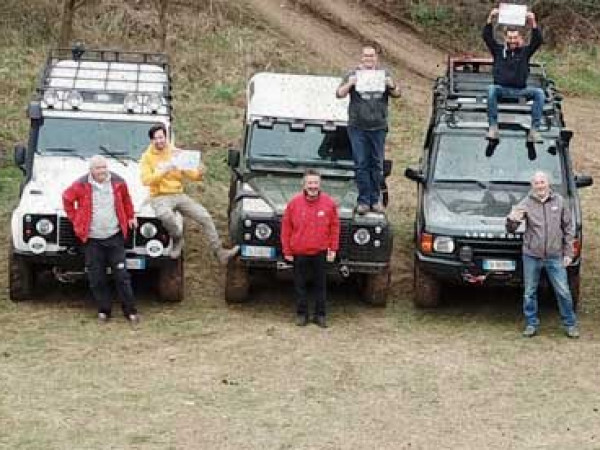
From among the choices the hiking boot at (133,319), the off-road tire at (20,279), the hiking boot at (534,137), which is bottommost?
the hiking boot at (133,319)

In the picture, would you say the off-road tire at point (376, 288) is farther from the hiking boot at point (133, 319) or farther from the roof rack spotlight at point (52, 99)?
the roof rack spotlight at point (52, 99)

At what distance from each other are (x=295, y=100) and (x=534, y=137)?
2.56 meters

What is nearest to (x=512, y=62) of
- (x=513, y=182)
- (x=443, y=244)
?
(x=513, y=182)

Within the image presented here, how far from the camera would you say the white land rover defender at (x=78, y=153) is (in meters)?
13.7

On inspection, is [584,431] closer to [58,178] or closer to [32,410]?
[32,410]


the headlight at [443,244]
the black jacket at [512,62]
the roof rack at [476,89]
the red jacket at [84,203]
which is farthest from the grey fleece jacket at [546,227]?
the red jacket at [84,203]

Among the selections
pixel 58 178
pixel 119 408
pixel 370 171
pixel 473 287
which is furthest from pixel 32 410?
pixel 473 287

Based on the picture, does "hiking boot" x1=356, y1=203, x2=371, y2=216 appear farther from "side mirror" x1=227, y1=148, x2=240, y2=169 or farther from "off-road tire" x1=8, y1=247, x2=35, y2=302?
"off-road tire" x1=8, y1=247, x2=35, y2=302

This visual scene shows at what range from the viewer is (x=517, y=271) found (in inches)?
550

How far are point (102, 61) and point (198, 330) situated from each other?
423cm

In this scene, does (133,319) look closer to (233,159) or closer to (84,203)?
(84,203)

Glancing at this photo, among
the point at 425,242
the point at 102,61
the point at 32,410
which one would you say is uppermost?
the point at 102,61

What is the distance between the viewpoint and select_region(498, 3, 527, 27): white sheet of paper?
15.3 m

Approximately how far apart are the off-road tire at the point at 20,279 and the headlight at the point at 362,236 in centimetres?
315
